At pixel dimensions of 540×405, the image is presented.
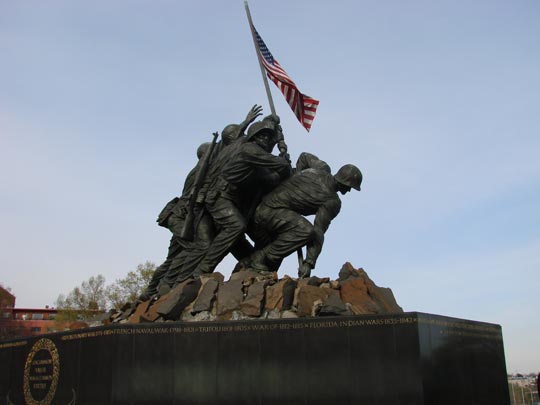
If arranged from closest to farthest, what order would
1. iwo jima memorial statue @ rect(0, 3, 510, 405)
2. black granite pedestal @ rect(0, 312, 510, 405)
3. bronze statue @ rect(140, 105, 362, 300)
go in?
1. black granite pedestal @ rect(0, 312, 510, 405)
2. iwo jima memorial statue @ rect(0, 3, 510, 405)
3. bronze statue @ rect(140, 105, 362, 300)

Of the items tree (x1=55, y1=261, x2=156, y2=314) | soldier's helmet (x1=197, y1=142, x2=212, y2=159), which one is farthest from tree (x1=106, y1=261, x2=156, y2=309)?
soldier's helmet (x1=197, y1=142, x2=212, y2=159)

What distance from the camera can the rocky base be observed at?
32.1 ft

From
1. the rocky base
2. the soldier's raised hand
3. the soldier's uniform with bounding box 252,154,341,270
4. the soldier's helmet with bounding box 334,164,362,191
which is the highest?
the soldier's helmet with bounding box 334,164,362,191

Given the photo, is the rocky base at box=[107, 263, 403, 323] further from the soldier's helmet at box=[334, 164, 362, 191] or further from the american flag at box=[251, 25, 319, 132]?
the american flag at box=[251, 25, 319, 132]

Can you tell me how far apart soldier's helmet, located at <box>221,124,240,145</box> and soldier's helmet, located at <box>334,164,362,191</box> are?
2.50 metres

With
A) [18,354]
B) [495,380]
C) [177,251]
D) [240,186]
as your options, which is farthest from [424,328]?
[18,354]

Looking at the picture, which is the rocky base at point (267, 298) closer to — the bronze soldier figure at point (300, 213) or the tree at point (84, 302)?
the bronze soldier figure at point (300, 213)

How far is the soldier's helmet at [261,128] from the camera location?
477 inches

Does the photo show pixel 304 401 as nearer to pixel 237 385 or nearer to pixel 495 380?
pixel 237 385

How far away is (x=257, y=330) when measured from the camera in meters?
9.41

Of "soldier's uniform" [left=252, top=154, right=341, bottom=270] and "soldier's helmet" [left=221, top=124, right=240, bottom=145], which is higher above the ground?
"soldier's helmet" [left=221, top=124, right=240, bottom=145]

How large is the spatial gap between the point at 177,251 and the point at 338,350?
5121mm

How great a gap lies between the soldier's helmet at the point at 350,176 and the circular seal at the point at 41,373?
6.39 m

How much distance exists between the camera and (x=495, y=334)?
10648 millimetres
